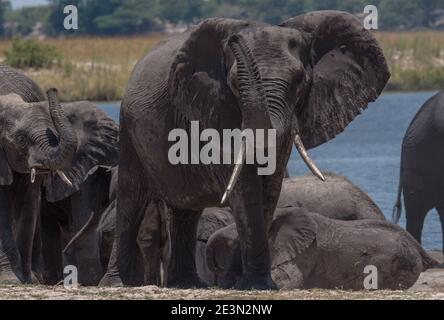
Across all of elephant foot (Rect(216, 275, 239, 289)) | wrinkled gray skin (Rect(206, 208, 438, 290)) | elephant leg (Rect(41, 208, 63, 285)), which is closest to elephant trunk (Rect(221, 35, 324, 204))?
elephant foot (Rect(216, 275, 239, 289))

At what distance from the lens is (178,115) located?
37.0 ft

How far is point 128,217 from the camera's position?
1225 centimetres

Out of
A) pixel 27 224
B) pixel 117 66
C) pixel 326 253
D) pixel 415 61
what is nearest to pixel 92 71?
pixel 117 66

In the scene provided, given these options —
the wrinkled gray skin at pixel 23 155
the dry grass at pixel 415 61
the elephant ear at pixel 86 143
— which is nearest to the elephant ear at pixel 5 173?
the wrinkled gray skin at pixel 23 155

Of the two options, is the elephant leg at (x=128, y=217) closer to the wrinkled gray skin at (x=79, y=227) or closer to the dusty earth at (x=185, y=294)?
the wrinkled gray skin at (x=79, y=227)

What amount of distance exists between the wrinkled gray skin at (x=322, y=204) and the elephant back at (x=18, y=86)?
168 cm

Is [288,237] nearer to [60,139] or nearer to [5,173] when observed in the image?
A: [60,139]

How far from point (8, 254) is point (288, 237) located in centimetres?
195

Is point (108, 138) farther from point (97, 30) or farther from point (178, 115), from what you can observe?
point (97, 30)
